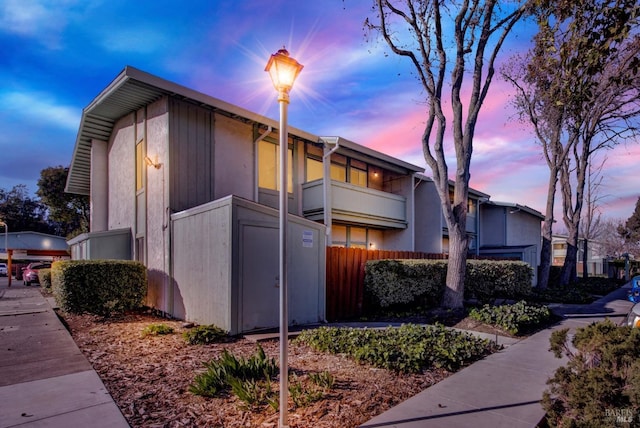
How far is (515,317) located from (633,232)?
47026 millimetres

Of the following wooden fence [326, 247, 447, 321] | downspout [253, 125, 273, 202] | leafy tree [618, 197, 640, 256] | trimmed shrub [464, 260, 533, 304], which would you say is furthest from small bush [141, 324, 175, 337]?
leafy tree [618, 197, 640, 256]

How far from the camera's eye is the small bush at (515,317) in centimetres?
760

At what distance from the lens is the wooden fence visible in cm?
978

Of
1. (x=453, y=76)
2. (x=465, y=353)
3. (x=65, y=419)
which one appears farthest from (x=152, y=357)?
(x=453, y=76)

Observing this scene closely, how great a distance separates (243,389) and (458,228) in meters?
7.56

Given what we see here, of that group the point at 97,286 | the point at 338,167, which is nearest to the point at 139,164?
the point at 97,286

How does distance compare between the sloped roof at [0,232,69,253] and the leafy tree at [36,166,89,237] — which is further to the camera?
the sloped roof at [0,232,69,253]

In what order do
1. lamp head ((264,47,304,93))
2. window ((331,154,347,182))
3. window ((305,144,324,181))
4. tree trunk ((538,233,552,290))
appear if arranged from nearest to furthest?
lamp head ((264,47,304,93)), window ((305,144,324,181)), window ((331,154,347,182)), tree trunk ((538,233,552,290))

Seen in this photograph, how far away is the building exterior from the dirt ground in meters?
1.47

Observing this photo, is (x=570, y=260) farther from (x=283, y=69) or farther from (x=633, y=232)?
(x=633, y=232)

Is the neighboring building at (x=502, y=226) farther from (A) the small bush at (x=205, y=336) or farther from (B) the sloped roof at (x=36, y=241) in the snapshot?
(B) the sloped roof at (x=36, y=241)

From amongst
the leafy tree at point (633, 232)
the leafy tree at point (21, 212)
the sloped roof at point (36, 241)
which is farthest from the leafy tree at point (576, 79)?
the leafy tree at point (21, 212)

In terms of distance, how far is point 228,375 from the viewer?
4.21m

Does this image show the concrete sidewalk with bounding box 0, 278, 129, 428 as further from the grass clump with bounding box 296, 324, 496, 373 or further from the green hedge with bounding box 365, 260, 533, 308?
the green hedge with bounding box 365, 260, 533, 308
